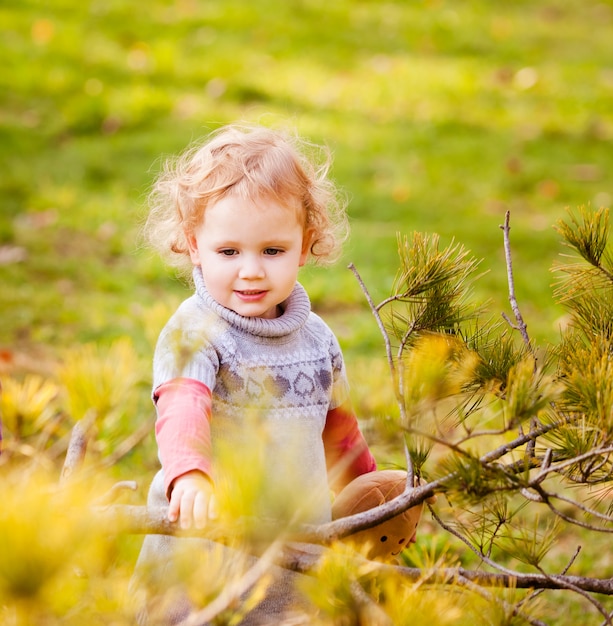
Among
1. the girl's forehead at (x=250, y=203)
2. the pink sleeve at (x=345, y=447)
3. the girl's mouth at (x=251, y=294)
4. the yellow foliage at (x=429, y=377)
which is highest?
the girl's forehead at (x=250, y=203)

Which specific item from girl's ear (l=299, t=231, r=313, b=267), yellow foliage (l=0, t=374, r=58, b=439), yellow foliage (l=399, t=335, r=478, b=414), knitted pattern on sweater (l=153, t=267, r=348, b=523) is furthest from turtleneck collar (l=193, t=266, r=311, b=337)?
yellow foliage (l=399, t=335, r=478, b=414)

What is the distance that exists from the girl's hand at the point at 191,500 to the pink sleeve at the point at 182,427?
0.02m

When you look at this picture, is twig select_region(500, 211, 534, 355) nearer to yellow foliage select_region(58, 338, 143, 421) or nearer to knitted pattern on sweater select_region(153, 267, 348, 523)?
knitted pattern on sweater select_region(153, 267, 348, 523)

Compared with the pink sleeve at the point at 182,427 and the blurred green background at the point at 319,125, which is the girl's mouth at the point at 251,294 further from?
the blurred green background at the point at 319,125

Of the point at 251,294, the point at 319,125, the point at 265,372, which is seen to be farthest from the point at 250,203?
the point at 319,125

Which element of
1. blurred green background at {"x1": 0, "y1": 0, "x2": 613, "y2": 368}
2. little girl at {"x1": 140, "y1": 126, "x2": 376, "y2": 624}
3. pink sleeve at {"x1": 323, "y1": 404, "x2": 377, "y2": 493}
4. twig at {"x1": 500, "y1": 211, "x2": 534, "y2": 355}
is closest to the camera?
twig at {"x1": 500, "y1": 211, "x2": 534, "y2": 355}

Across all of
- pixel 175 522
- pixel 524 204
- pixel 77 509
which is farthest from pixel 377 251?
pixel 77 509

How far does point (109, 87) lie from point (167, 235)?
414 cm

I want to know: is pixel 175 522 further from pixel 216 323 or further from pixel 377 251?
pixel 377 251

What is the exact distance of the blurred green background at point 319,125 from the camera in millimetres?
3607

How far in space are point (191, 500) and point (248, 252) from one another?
0.51m

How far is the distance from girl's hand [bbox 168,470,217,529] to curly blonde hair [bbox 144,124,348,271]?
1.75 ft

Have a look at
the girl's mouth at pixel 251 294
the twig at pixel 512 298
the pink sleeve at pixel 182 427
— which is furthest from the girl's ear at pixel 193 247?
the twig at pixel 512 298

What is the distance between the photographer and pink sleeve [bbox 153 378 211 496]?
118 cm
